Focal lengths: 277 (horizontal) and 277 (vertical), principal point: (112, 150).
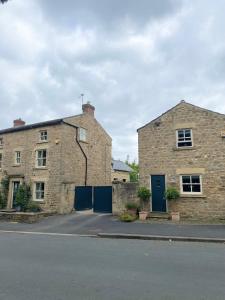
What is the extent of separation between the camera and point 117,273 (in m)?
6.52

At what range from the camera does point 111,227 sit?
1515 centimetres

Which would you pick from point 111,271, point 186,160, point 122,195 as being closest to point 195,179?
point 186,160

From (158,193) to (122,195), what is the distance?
8.67 ft

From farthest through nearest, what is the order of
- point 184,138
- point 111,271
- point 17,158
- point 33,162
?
point 17,158 → point 33,162 → point 184,138 → point 111,271

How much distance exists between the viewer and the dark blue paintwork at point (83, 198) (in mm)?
22750

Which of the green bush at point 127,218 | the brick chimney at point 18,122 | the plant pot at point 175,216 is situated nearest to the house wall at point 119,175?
the brick chimney at point 18,122

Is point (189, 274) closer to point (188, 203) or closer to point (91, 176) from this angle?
point (188, 203)

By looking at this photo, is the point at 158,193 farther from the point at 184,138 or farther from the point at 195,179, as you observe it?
the point at 184,138

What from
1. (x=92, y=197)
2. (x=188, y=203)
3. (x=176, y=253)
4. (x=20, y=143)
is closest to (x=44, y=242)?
(x=176, y=253)

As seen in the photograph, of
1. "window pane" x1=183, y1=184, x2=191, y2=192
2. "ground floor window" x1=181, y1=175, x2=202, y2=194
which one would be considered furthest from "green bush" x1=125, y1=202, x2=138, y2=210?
"window pane" x1=183, y1=184, x2=191, y2=192

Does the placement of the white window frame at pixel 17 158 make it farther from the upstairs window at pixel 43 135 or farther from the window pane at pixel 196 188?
the window pane at pixel 196 188

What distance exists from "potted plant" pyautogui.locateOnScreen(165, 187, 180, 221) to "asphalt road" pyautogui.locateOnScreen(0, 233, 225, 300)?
6.41 metres

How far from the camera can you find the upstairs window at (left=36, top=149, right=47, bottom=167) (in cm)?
2316

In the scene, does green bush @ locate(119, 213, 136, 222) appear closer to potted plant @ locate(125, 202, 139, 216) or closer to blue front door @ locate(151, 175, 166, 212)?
potted plant @ locate(125, 202, 139, 216)
